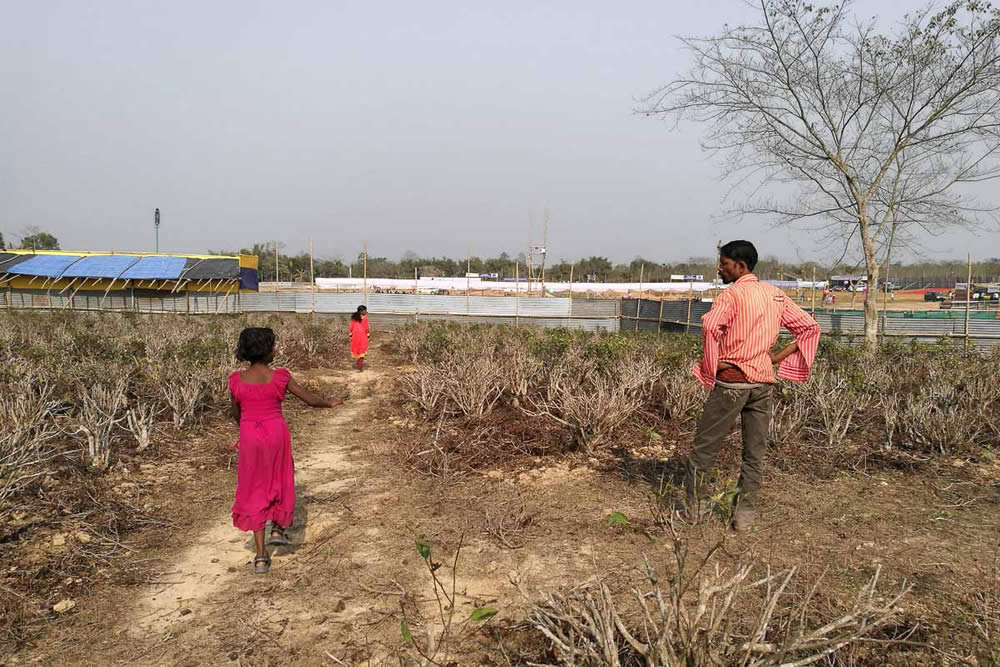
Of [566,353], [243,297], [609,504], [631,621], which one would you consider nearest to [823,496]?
[609,504]

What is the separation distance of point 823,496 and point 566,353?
4.14m

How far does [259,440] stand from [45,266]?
23.8m

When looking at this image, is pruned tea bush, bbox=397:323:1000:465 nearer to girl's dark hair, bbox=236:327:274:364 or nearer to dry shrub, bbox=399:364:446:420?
dry shrub, bbox=399:364:446:420

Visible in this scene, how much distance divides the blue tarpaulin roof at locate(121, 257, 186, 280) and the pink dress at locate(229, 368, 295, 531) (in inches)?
786

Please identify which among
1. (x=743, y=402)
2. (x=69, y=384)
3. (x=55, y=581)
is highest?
(x=743, y=402)

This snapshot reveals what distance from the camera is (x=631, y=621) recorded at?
2.39 metres

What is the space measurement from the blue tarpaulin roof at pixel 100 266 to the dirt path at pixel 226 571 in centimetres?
1978

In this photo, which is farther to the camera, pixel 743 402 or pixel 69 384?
pixel 69 384

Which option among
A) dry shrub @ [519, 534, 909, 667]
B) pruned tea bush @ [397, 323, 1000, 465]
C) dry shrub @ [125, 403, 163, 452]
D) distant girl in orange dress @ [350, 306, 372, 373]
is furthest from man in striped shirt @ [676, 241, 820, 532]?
distant girl in orange dress @ [350, 306, 372, 373]

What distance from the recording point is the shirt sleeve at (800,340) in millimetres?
3326

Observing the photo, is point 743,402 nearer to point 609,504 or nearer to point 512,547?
point 609,504

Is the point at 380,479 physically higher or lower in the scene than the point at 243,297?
lower

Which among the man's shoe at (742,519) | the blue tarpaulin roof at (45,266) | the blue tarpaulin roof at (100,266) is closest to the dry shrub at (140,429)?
the man's shoe at (742,519)

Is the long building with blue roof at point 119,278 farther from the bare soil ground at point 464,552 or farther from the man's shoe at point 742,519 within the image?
the man's shoe at point 742,519
